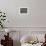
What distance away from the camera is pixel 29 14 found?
316 centimetres

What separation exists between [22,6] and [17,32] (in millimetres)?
621

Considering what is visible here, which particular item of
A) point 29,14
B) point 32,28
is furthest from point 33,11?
point 32,28

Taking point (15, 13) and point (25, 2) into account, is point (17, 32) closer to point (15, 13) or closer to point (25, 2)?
point (15, 13)

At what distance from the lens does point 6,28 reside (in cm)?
317

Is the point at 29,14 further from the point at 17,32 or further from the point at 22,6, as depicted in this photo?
the point at 17,32

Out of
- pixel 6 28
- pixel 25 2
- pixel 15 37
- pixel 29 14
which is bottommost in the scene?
pixel 15 37

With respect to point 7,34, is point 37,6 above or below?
above

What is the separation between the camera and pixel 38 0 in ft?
10.3

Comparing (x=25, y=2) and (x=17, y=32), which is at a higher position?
(x=25, y=2)

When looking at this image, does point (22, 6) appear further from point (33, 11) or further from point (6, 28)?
point (6, 28)

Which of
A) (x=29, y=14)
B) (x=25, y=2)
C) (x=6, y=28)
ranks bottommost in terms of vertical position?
(x=6, y=28)

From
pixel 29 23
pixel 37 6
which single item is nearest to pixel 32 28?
pixel 29 23

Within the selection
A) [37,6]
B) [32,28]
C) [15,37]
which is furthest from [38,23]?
[15,37]

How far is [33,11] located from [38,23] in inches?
11.9
